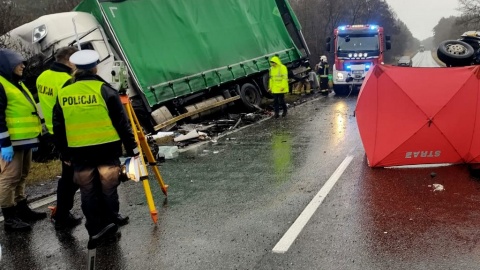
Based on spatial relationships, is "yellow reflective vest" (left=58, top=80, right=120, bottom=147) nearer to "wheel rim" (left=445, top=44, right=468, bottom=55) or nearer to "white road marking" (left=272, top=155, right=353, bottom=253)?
"white road marking" (left=272, top=155, right=353, bottom=253)

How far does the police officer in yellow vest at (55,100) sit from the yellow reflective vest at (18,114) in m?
0.18

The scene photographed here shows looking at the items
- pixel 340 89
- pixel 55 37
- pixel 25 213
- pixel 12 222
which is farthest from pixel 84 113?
pixel 340 89

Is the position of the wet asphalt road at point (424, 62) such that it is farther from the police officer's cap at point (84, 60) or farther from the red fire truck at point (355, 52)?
the police officer's cap at point (84, 60)

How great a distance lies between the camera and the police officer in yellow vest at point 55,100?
479 centimetres

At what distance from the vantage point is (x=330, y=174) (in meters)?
6.63

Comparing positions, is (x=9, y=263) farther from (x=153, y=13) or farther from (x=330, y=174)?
(x=153, y=13)

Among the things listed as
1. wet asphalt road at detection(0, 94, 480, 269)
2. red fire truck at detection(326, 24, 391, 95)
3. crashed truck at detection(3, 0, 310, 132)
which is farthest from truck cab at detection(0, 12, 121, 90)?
red fire truck at detection(326, 24, 391, 95)

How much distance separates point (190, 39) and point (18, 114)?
26.2 ft

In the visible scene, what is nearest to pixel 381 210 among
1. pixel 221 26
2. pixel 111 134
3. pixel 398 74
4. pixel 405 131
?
pixel 405 131

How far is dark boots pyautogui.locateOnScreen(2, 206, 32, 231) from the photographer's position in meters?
4.83

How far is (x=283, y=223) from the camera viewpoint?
472 cm

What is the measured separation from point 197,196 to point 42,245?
2.01m

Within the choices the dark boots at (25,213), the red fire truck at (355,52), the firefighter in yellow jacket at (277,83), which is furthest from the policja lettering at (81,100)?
the red fire truck at (355,52)

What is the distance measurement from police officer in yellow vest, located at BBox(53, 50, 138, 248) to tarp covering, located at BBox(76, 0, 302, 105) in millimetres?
6551
